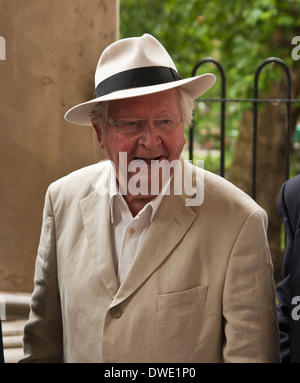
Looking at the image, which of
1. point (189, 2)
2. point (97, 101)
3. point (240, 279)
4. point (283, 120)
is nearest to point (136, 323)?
point (240, 279)

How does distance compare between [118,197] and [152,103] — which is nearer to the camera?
[152,103]

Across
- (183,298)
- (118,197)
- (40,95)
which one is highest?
(40,95)

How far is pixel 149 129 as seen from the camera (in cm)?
207

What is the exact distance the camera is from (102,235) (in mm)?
2229

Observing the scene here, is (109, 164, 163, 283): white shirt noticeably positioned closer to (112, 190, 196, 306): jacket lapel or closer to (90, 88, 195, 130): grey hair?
(112, 190, 196, 306): jacket lapel

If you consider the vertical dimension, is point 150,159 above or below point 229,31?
below

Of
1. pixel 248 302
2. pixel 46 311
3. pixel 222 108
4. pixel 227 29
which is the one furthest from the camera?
pixel 227 29

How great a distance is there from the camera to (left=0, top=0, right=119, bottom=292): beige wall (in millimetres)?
3033

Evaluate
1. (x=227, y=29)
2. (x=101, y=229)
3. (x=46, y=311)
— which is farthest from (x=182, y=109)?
(x=227, y=29)

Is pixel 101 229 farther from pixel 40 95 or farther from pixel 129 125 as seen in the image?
pixel 40 95

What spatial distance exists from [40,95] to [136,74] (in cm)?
110

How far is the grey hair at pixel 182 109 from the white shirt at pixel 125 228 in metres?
0.19
